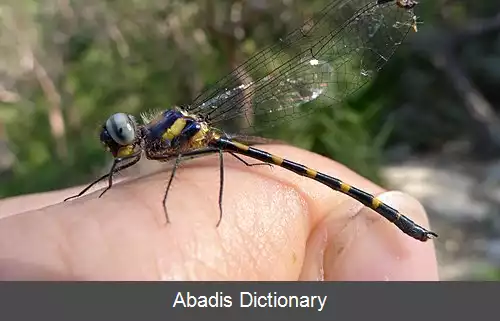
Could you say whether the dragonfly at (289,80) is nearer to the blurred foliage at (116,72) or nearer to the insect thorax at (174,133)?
the insect thorax at (174,133)

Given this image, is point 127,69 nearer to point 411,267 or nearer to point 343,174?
point 343,174

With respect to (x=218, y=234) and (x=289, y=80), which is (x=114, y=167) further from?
(x=289, y=80)

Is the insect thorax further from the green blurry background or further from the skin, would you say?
the green blurry background

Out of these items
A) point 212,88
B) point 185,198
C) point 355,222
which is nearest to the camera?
point 185,198

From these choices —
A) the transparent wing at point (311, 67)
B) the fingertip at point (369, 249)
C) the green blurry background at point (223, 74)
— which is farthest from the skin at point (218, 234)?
the green blurry background at point (223, 74)
